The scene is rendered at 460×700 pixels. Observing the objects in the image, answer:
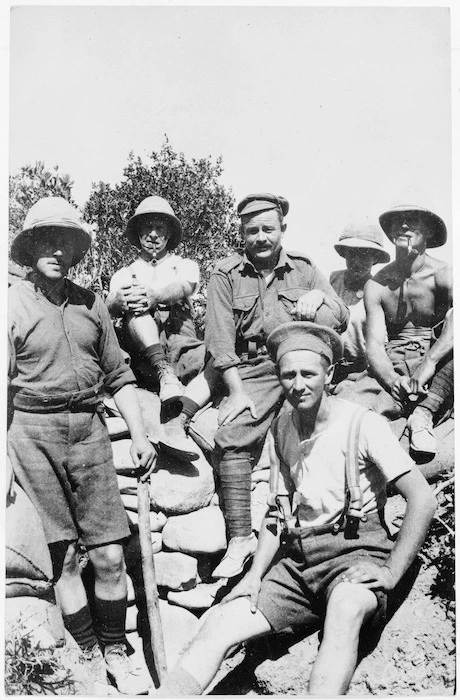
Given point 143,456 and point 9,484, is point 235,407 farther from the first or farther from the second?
point 9,484

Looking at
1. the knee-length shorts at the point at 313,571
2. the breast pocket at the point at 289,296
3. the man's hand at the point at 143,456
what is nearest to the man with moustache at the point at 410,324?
the breast pocket at the point at 289,296

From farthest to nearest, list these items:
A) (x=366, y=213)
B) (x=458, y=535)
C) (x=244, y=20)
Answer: (x=366, y=213) < (x=244, y=20) < (x=458, y=535)

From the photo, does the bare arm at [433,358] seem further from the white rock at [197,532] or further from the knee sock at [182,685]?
the knee sock at [182,685]

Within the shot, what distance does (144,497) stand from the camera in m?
3.78

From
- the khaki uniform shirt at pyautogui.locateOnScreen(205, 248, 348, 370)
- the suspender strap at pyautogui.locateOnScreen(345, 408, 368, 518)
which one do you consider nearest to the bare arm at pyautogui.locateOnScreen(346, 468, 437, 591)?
the suspender strap at pyautogui.locateOnScreen(345, 408, 368, 518)

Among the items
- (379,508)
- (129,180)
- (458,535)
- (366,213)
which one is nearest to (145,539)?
(379,508)

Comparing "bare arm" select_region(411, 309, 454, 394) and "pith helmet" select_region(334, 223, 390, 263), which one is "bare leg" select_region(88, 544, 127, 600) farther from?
"pith helmet" select_region(334, 223, 390, 263)

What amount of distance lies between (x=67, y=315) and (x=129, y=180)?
5030 mm

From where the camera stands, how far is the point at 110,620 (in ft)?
11.9

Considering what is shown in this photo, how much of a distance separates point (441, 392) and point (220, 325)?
57.9 inches

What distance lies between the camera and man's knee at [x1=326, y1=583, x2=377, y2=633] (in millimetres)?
2957

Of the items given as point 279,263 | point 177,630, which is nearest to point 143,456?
point 177,630

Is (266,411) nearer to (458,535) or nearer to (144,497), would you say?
(144,497)

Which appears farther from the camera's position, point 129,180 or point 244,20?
point 129,180
